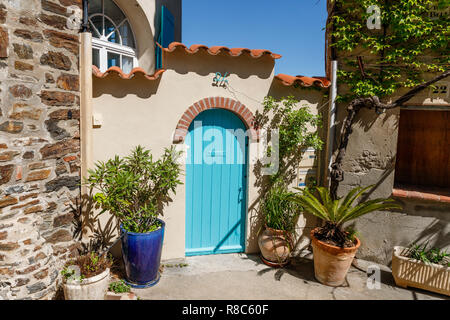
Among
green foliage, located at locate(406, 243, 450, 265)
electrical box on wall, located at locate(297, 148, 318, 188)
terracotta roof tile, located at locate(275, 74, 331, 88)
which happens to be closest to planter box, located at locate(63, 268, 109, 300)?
electrical box on wall, located at locate(297, 148, 318, 188)

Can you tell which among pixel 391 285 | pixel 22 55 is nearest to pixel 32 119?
pixel 22 55

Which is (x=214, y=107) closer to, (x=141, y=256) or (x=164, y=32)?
(x=141, y=256)

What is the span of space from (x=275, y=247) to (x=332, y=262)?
830 mm

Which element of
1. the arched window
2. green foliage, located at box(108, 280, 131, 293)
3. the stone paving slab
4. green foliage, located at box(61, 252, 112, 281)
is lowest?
the stone paving slab

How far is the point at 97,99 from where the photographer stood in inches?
159

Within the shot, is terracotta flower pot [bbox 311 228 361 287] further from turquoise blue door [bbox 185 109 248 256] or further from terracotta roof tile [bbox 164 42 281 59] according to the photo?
terracotta roof tile [bbox 164 42 281 59]

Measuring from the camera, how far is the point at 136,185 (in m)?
3.87

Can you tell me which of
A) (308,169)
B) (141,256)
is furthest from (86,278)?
(308,169)

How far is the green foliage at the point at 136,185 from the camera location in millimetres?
3756

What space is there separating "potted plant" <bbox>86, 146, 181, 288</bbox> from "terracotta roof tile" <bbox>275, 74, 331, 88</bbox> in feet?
6.49

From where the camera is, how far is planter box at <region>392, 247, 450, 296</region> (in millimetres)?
3881

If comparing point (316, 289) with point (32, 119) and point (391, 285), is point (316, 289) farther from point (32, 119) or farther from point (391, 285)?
point (32, 119)
